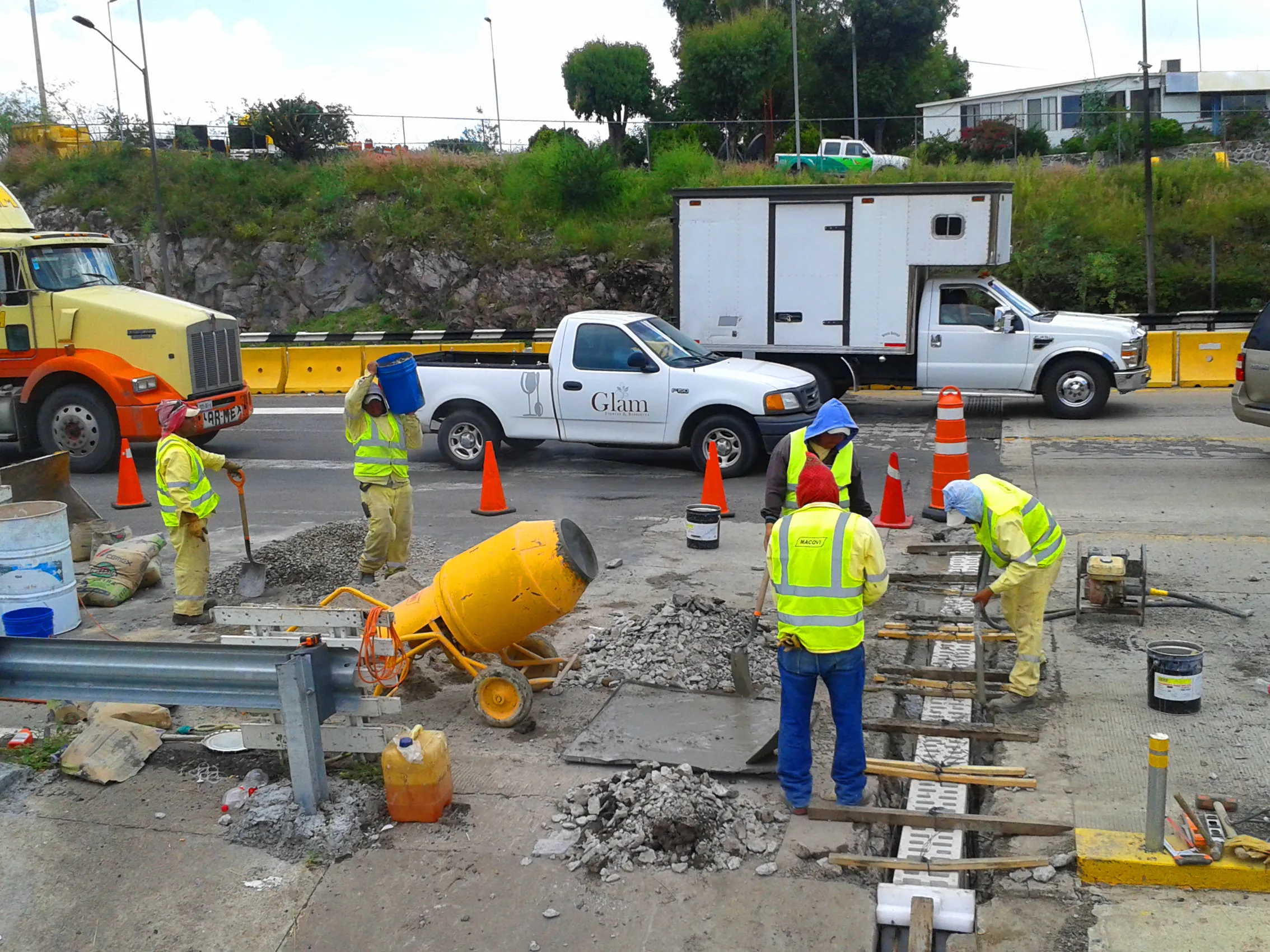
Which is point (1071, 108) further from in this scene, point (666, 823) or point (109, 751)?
point (109, 751)

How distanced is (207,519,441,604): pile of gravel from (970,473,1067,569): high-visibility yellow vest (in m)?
4.90

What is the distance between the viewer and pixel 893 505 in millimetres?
10867

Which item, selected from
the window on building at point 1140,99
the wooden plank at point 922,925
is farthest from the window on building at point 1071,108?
the wooden plank at point 922,925

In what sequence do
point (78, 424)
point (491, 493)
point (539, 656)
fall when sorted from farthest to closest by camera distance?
point (78, 424) → point (491, 493) → point (539, 656)

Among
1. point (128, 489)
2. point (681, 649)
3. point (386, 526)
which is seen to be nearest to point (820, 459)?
point (681, 649)

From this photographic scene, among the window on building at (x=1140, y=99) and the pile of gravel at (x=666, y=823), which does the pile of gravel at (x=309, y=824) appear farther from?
the window on building at (x=1140, y=99)

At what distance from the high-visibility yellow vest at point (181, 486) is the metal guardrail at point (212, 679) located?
8.89ft

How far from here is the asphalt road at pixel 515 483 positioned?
11.7 m

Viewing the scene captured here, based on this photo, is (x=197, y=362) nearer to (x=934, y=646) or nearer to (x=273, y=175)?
(x=934, y=646)

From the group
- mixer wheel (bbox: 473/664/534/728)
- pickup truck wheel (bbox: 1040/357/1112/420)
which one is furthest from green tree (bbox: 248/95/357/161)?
mixer wheel (bbox: 473/664/534/728)

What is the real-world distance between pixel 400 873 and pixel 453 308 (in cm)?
2576

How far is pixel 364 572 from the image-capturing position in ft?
31.0

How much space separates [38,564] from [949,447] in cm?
743

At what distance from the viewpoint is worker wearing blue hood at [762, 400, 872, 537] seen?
24.0 feet
